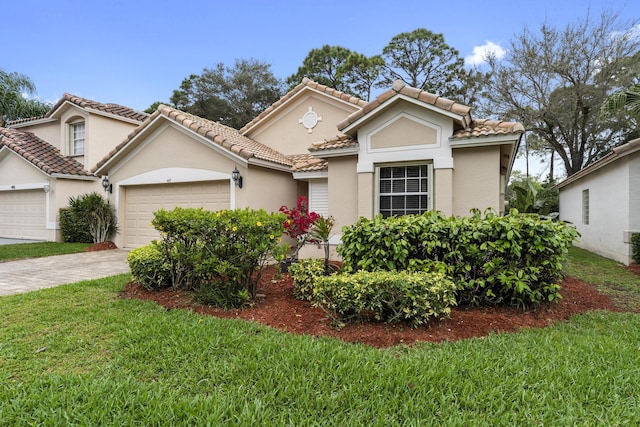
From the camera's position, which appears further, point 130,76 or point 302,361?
point 130,76

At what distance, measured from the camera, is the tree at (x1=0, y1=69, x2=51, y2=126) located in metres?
21.1

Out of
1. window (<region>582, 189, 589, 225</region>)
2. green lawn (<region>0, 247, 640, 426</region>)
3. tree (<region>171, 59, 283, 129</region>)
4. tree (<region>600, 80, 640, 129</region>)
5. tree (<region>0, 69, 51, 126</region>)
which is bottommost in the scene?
green lawn (<region>0, 247, 640, 426</region>)

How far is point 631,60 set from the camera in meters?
19.9

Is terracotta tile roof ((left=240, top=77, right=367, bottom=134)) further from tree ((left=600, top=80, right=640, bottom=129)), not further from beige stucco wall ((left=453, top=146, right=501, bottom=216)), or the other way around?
tree ((left=600, top=80, right=640, bottom=129))

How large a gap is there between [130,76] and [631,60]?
27.7m

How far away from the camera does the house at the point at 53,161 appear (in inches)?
613

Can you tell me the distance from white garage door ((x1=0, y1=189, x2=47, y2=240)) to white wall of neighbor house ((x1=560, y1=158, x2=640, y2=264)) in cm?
2108

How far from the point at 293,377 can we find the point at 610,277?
9.21 meters

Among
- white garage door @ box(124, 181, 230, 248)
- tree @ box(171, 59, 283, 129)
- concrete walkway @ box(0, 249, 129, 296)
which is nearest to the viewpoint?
concrete walkway @ box(0, 249, 129, 296)

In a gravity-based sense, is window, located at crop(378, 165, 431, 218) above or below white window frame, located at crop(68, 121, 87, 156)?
below

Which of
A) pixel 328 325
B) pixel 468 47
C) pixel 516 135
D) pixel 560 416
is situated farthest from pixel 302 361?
pixel 468 47

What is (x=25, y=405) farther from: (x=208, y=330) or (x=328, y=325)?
(x=328, y=325)

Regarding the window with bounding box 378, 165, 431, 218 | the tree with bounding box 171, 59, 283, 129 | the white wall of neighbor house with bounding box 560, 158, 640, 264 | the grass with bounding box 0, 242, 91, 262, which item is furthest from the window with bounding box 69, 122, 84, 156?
the white wall of neighbor house with bounding box 560, 158, 640, 264

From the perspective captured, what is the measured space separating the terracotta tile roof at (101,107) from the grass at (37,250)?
23.0ft
